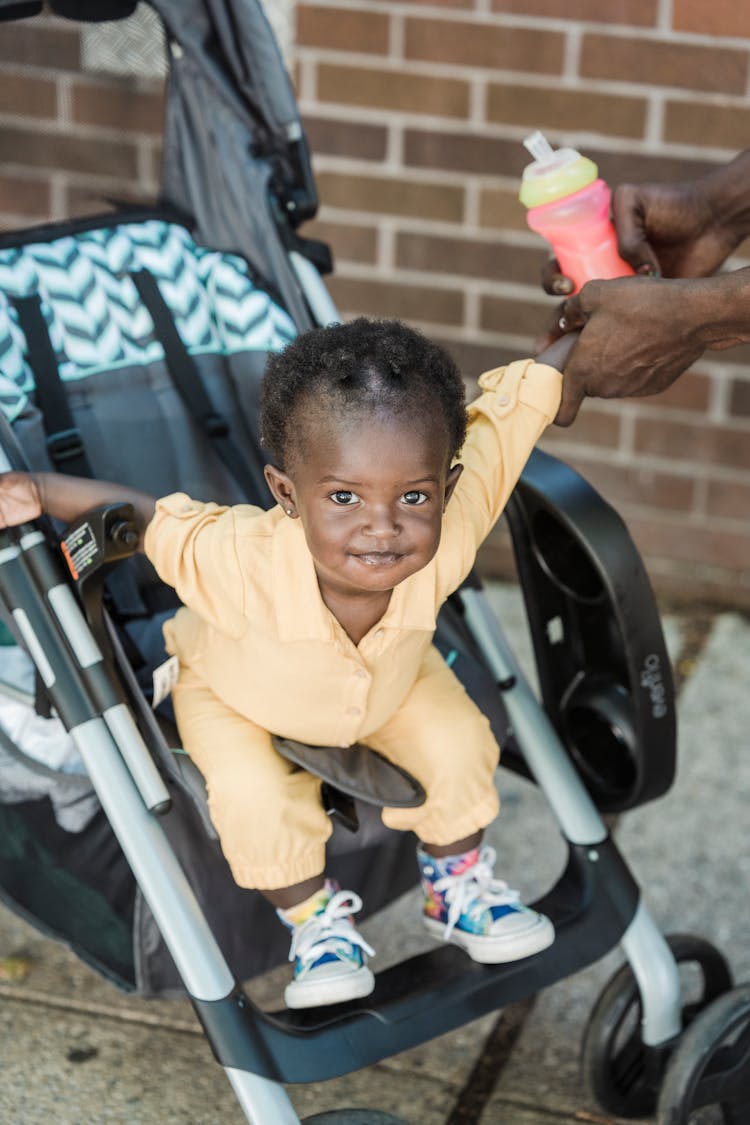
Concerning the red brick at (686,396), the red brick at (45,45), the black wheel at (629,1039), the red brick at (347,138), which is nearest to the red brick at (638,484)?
the red brick at (686,396)

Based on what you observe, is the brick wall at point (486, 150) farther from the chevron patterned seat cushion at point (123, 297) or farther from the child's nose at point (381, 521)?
the child's nose at point (381, 521)

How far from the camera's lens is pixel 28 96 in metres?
4.14

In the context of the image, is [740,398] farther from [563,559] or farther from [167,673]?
[167,673]

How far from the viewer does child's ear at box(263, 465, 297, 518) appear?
7.00ft

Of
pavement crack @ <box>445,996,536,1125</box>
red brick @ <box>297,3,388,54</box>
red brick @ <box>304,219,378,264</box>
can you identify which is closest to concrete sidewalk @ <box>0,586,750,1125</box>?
pavement crack @ <box>445,996,536,1125</box>

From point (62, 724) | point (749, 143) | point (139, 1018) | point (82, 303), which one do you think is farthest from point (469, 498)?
point (749, 143)

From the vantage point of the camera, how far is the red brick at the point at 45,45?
12.8 ft

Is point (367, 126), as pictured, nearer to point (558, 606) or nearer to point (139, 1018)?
point (558, 606)

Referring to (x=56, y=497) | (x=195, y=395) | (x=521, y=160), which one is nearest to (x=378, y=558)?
(x=56, y=497)

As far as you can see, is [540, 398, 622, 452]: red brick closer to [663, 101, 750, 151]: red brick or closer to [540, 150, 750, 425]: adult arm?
[663, 101, 750, 151]: red brick

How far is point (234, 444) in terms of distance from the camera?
2.83 meters

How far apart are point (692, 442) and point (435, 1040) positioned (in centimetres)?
189

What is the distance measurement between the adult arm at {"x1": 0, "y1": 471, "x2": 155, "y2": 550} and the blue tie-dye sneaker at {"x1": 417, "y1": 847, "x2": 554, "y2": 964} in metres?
0.67

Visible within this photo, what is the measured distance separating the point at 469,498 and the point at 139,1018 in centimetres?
115
